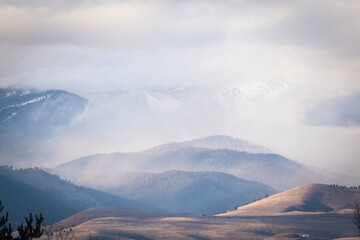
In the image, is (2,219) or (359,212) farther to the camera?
(359,212)

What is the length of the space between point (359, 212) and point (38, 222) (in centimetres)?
7427

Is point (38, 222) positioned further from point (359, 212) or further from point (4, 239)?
→ point (359, 212)

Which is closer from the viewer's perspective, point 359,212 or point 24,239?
point 24,239

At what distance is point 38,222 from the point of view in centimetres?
8119

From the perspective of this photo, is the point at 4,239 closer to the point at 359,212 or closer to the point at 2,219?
the point at 2,219

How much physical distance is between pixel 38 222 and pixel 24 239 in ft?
7.00

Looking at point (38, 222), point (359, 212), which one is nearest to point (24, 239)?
point (38, 222)

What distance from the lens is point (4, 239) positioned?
79625 mm

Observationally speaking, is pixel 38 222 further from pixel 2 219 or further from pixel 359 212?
pixel 359 212

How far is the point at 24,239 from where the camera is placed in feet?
267

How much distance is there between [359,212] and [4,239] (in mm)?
77166

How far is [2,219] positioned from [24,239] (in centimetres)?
284

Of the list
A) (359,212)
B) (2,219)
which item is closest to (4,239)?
(2,219)

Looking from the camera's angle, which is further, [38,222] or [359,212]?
[359,212]
